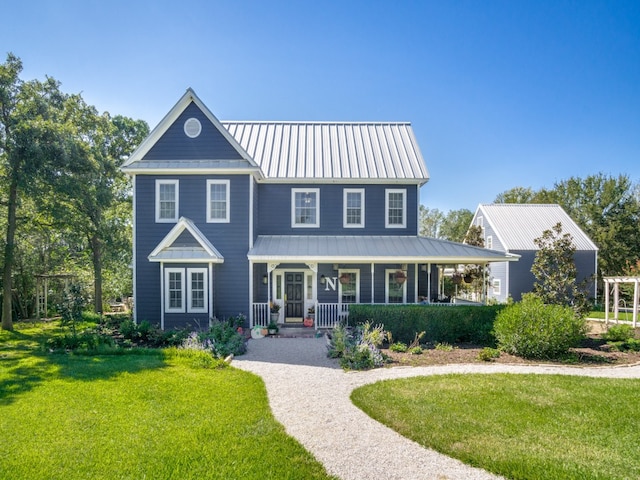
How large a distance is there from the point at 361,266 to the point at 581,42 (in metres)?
11.9

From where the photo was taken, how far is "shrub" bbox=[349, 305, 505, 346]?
38.4ft

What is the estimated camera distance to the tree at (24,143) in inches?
539

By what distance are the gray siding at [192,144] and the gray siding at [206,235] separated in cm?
83

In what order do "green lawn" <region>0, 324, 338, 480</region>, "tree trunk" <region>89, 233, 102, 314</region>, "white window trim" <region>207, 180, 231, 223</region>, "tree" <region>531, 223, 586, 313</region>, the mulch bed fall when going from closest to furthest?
1. "green lawn" <region>0, 324, 338, 480</region>
2. the mulch bed
3. "tree" <region>531, 223, 586, 313</region>
4. "white window trim" <region>207, 180, 231, 223</region>
5. "tree trunk" <region>89, 233, 102, 314</region>

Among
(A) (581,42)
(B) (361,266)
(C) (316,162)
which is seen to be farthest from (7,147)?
(A) (581,42)

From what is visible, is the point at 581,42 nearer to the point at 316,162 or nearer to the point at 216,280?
the point at 316,162

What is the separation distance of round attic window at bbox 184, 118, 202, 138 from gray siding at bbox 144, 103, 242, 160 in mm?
116

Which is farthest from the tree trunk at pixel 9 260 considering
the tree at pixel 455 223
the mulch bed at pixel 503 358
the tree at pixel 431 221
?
the tree at pixel 431 221

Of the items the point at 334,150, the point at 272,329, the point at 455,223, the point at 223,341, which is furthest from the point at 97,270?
the point at 455,223

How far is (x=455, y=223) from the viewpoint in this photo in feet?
168

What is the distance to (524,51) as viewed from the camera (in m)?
13.3

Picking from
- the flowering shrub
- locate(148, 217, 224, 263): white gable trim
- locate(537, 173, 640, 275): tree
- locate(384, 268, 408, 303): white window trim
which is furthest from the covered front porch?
locate(537, 173, 640, 275): tree

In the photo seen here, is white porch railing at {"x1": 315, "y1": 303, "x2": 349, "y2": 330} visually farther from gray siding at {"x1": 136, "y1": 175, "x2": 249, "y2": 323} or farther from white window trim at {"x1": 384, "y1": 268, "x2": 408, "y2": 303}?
gray siding at {"x1": 136, "y1": 175, "x2": 249, "y2": 323}

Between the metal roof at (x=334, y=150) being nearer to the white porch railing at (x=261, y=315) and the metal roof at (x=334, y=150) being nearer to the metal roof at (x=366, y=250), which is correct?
the metal roof at (x=366, y=250)
